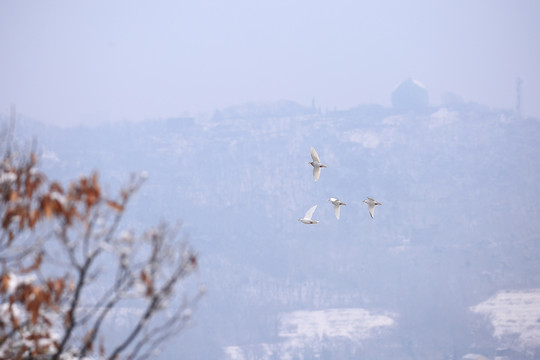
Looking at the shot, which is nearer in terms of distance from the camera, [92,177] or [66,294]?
[92,177]

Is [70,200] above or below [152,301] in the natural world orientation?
above

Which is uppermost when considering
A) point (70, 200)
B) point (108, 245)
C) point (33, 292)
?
point (70, 200)

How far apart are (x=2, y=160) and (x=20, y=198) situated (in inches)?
40.9

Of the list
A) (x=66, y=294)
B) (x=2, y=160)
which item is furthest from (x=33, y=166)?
(x=66, y=294)

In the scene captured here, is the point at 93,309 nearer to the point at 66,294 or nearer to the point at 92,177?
the point at 66,294

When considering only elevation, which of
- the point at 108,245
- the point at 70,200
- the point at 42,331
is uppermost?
the point at 70,200

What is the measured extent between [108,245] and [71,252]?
75cm

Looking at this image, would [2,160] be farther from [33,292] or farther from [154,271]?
[154,271]

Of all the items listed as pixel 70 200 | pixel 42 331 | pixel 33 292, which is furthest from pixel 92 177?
pixel 42 331

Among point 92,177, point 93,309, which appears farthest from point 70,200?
point 93,309

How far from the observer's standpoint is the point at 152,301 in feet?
44.1

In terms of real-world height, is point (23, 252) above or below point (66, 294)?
above

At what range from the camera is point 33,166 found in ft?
43.1

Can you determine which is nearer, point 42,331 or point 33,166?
point 33,166
